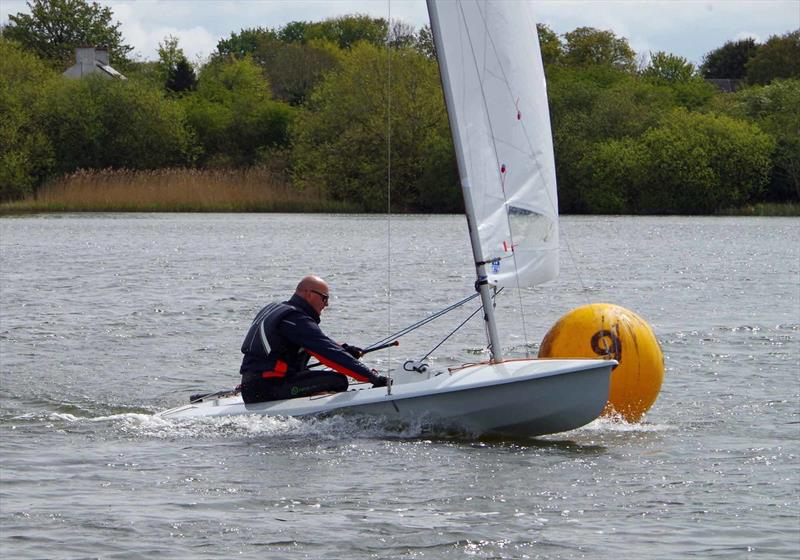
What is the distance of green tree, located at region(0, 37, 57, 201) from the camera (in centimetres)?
5666

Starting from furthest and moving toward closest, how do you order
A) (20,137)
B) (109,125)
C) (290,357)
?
1. (109,125)
2. (20,137)
3. (290,357)

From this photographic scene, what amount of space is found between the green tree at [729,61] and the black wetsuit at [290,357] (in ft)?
289

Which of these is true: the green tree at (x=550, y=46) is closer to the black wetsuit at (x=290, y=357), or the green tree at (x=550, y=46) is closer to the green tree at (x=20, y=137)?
the green tree at (x=20, y=137)

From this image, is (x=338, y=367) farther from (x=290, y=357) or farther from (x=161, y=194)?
(x=161, y=194)

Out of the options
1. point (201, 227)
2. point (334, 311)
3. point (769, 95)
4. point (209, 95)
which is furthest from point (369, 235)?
point (209, 95)

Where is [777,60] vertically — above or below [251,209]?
above

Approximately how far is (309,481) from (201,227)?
35141 mm

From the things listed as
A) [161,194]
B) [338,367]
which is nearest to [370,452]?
[338,367]

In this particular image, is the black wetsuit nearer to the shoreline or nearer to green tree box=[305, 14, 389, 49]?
the shoreline

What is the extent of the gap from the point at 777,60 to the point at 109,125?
126 ft

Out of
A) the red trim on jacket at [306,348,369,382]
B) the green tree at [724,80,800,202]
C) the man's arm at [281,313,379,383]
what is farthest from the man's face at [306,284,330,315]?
the green tree at [724,80,800,202]

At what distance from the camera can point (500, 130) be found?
10.3 metres

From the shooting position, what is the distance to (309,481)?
8875mm

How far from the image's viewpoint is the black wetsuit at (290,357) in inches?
397
